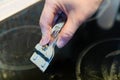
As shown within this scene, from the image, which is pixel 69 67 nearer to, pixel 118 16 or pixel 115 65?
pixel 115 65

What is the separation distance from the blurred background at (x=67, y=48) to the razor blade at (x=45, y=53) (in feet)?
0.11

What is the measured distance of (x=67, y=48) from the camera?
0.70m

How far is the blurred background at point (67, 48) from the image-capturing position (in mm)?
641

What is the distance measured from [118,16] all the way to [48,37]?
0.24m

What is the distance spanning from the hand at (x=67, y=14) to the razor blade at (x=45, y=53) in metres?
0.01

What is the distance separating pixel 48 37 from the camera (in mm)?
642

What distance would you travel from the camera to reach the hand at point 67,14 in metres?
0.63

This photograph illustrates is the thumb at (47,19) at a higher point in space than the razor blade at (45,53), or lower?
higher

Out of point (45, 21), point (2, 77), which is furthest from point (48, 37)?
Result: point (2, 77)

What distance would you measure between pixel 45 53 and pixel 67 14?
4.7 inches

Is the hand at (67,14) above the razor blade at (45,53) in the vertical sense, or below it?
above

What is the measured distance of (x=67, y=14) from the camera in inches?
26.2

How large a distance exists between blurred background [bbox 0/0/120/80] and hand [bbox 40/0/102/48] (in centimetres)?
6

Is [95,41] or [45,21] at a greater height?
[45,21]
